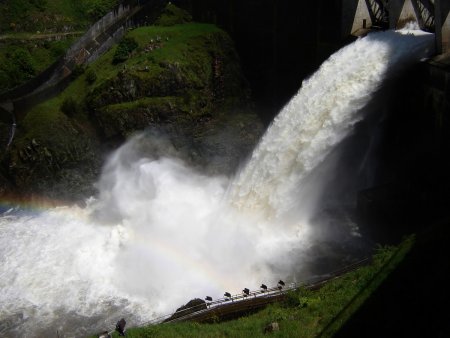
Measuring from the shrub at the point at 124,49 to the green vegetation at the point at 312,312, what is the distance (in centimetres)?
2303

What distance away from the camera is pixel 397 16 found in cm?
2664

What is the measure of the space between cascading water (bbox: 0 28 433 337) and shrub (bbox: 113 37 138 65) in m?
9.73

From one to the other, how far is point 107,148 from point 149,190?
5.59 m

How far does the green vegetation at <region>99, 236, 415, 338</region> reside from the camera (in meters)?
16.4

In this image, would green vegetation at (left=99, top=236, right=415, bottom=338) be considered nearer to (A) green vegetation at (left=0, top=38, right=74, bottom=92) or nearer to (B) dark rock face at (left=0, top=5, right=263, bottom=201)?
(B) dark rock face at (left=0, top=5, right=263, bottom=201)

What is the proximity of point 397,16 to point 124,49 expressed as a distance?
19057 millimetres

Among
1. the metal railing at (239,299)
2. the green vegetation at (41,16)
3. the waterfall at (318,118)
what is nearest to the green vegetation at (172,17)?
the waterfall at (318,118)

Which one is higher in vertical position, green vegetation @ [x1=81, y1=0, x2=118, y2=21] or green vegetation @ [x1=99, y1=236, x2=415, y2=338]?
green vegetation @ [x1=81, y1=0, x2=118, y2=21]

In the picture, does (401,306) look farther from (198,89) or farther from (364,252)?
(198,89)

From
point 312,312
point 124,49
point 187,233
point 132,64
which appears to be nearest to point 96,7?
point 124,49

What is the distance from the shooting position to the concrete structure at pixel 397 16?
74.3 ft

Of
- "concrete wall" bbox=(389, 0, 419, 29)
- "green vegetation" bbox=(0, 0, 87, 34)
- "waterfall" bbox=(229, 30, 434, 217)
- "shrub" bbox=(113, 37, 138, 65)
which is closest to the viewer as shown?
"waterfall" bbox=(229, 30, 434, 217)

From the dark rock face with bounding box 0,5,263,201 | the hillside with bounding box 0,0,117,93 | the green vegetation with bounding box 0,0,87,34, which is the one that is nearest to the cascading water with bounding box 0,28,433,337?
the dark rock face with bounding box 0,5,263,201

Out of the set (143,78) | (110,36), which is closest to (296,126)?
(143,78)
